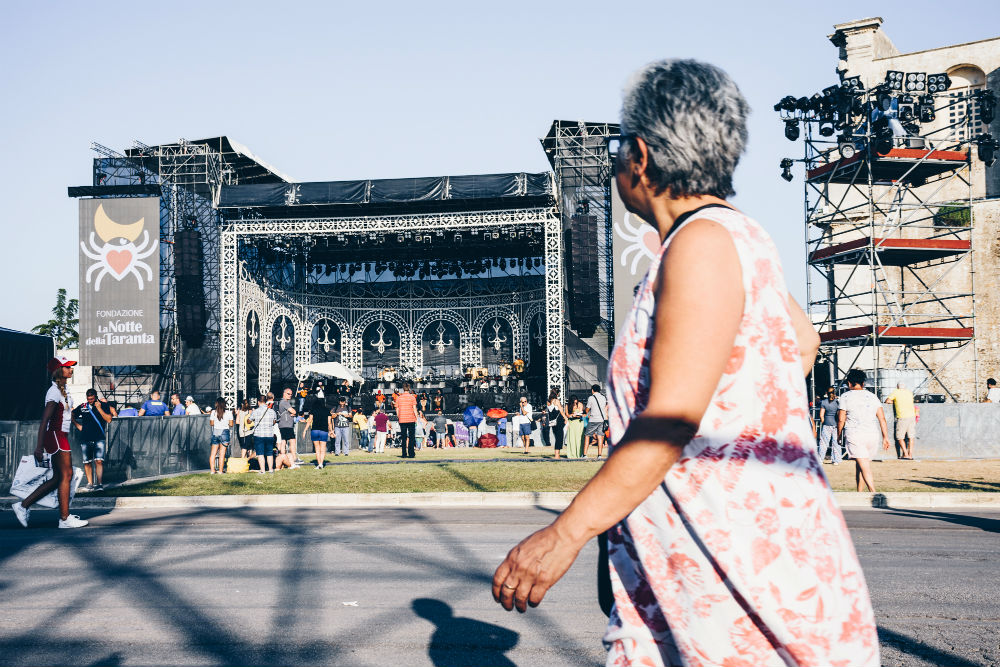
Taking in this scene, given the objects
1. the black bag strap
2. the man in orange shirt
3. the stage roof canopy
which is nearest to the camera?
the black bag strap

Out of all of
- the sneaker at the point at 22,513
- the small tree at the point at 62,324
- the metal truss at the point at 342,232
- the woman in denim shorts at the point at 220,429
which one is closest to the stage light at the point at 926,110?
the metal truss at the point at 342,232

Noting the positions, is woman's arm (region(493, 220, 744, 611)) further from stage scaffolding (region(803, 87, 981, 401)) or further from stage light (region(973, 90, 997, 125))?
Result: stage light (region(973, 90, 997, 125))

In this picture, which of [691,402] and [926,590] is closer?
[691,402]

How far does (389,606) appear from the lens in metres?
5.71

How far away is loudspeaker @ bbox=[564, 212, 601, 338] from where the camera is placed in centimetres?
2902

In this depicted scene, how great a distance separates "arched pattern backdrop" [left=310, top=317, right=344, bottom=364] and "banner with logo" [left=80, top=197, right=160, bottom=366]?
9541mm

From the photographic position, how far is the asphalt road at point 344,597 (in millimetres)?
4664

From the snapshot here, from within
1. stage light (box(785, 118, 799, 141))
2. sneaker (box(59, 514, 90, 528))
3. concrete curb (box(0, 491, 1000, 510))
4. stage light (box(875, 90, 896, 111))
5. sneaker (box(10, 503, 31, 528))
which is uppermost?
stage light (box(875, 90, 896, 111))

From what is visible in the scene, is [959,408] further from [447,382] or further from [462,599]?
[447,382]

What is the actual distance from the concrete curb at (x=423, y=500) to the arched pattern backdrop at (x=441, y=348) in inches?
1061

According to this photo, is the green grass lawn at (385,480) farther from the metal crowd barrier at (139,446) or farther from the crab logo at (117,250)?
the crab logo at (117,250)

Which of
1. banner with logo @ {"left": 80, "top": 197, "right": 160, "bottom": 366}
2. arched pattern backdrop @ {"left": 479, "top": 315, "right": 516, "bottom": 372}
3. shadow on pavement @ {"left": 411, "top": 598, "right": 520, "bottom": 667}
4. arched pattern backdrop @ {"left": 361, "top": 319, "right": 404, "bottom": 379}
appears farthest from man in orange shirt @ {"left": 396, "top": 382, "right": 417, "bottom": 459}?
arched pattern backdrop @ {"left": 361, "top": 319, "right": 404, "bottom": 379}

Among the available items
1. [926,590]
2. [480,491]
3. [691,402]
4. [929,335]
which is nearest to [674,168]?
[691,402]

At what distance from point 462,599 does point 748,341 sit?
15.5 ft
